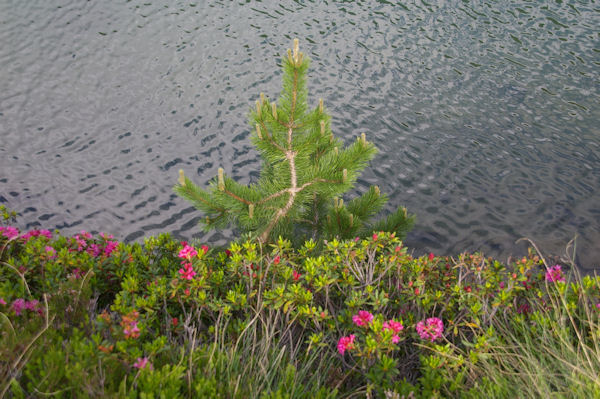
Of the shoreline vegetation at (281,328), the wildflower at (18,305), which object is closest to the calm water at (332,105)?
the shoreline vegetation at (281,328)

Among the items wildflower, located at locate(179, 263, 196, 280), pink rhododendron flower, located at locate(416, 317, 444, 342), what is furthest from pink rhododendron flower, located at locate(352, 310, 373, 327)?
wildflower, located at locate(179, 263, 196, 280)

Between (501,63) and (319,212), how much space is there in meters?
11.2

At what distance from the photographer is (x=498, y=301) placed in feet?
12.7

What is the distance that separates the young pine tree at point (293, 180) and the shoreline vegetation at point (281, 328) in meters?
0.80

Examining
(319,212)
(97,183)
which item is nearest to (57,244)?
(319,212)

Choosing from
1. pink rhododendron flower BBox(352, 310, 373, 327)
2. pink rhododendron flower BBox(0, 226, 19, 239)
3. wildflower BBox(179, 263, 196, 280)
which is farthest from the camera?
pink rhododendron flower BBox(0, 226, 19, 239)

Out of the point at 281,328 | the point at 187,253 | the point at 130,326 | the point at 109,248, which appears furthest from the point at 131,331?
the point at 109,248

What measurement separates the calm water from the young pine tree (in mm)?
3315

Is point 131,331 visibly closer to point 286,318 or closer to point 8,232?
point 286,318

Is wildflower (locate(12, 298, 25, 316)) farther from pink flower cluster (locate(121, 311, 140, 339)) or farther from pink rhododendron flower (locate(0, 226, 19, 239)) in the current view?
pink rhododendron flower (locate(0, 226, 19, 239))

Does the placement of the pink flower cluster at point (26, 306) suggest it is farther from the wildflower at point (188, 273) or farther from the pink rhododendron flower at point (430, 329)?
the pink rhododendron flower at point (430, 329)

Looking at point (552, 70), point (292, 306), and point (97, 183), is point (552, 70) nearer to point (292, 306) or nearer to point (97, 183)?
point (97, 183)

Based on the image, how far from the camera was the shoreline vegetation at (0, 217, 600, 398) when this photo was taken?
2.98m

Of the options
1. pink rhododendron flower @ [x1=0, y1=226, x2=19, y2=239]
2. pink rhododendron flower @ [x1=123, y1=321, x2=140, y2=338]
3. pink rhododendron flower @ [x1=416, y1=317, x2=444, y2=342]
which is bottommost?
pink rhododendron flower @ [x1=0, y1=226, x2=19, y2=239]
